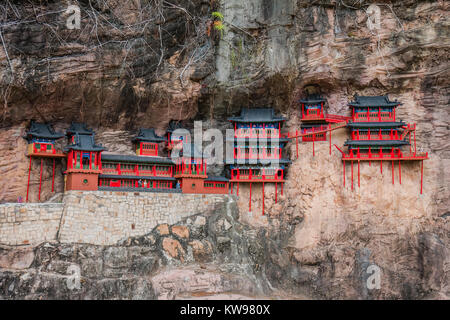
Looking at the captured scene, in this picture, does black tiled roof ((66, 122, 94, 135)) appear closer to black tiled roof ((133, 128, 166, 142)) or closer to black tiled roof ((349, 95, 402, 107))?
black tiled roof ((133, 128, 166, 142))

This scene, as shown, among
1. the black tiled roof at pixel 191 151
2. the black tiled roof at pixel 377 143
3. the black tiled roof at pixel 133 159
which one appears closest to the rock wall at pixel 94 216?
the black tiled roof at pixel 191 151

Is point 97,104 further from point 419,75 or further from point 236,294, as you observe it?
point 419,75

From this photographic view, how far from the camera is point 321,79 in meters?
37.2

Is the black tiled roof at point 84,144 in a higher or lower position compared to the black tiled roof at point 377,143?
lower

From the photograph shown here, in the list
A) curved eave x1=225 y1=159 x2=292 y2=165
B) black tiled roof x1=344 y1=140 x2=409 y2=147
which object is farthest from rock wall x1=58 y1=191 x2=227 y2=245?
black tiled roof x1=344 y1=140 x2=409 y2=147

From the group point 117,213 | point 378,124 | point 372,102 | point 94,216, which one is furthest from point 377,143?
point 94,216

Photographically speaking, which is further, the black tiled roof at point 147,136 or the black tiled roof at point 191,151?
the black tiled roof at point 147,136

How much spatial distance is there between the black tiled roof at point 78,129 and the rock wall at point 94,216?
641 centimetres

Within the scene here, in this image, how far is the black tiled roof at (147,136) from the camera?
121ft

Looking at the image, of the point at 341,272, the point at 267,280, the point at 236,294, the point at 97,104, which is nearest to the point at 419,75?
the point at 341,272

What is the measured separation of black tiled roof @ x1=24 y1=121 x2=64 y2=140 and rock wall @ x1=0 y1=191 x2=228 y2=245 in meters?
6.72

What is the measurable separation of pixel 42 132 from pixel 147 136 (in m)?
8.01

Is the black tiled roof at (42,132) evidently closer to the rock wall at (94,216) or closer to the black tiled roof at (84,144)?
the black tiled roof at (84,144)

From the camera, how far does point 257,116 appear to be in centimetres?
3784
